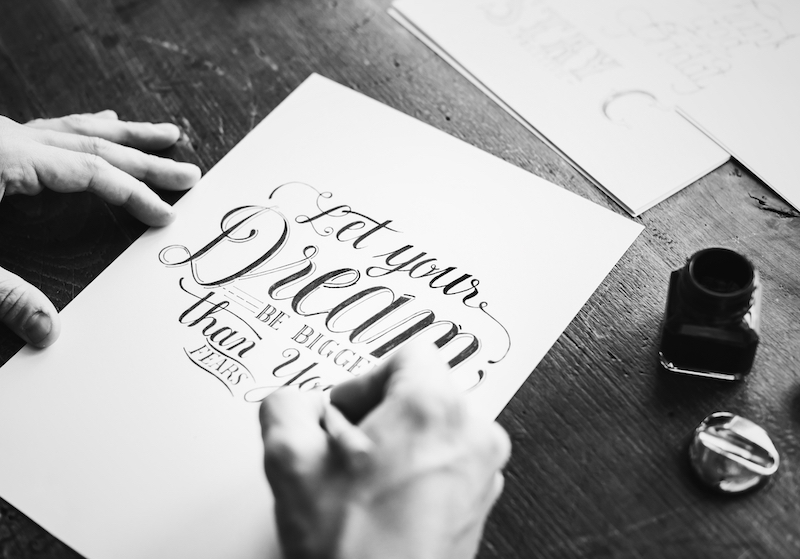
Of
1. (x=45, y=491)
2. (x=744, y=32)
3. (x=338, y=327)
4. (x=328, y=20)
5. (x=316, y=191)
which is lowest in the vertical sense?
(x=45, y=491)

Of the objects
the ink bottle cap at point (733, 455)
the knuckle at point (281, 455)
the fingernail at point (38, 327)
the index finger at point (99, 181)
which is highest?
the ink bottle cap at point (733, 455)

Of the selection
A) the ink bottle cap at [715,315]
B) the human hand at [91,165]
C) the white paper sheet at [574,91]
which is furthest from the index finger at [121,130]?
the ink bottle cap at [715,315]

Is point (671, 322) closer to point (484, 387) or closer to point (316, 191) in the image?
point (484, 387)

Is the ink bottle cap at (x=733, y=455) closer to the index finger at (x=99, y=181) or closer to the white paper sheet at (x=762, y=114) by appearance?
the white paper sheet at (x=762, y=114)

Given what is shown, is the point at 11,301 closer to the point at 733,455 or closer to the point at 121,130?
the point at 121,130

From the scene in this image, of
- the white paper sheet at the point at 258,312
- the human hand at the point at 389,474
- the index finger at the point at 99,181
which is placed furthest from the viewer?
the index finger at the point at 99,181

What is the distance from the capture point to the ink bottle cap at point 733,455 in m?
0.51

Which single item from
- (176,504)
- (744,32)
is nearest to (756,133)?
(744,32)

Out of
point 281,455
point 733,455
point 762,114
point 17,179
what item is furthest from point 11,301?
point 762,114

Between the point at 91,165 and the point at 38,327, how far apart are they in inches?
7.0

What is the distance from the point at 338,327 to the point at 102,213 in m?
0.29

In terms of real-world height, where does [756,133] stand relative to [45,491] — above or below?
above

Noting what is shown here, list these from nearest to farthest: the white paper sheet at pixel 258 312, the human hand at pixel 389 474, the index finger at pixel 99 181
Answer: the human hand at pixel 389 474 < the white paper sheet at pixel 258 312 < the index finger at pixel 99 181

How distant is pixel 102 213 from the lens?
70cm
